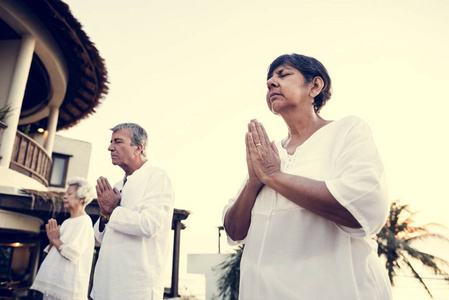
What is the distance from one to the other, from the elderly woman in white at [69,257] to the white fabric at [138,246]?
1102 millimetres

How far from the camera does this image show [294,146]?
1555 mm

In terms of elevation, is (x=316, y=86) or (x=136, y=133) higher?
(x=136, y=133)

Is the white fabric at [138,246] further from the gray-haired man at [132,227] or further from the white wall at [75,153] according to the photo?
the white wall at [75,153]

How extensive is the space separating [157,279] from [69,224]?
5.95 feet

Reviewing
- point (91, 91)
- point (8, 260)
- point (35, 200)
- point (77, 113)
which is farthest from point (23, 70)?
point (8, 260)

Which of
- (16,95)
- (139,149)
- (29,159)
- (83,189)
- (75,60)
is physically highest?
(75,60)

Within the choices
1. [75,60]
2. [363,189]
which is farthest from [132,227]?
[75,60]

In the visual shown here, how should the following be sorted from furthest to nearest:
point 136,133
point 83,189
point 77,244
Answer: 1. point 83,189
2. point 77,244
3. point 136,133

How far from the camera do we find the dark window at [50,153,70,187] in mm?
17875

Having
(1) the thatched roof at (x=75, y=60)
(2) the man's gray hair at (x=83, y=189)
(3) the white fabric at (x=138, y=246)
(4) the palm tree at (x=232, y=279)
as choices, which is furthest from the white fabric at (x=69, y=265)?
(4) the palm tree at (x=232, y=279)

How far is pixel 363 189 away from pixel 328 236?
0.75ft

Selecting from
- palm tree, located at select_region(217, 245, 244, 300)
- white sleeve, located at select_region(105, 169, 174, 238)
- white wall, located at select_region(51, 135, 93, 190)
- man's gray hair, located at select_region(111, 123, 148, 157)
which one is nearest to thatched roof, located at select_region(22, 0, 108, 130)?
man's gray hair, located at select_region(111, 123, 148, 157)

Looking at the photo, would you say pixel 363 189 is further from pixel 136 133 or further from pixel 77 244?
pixel 77 244

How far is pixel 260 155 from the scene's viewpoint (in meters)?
1.35
